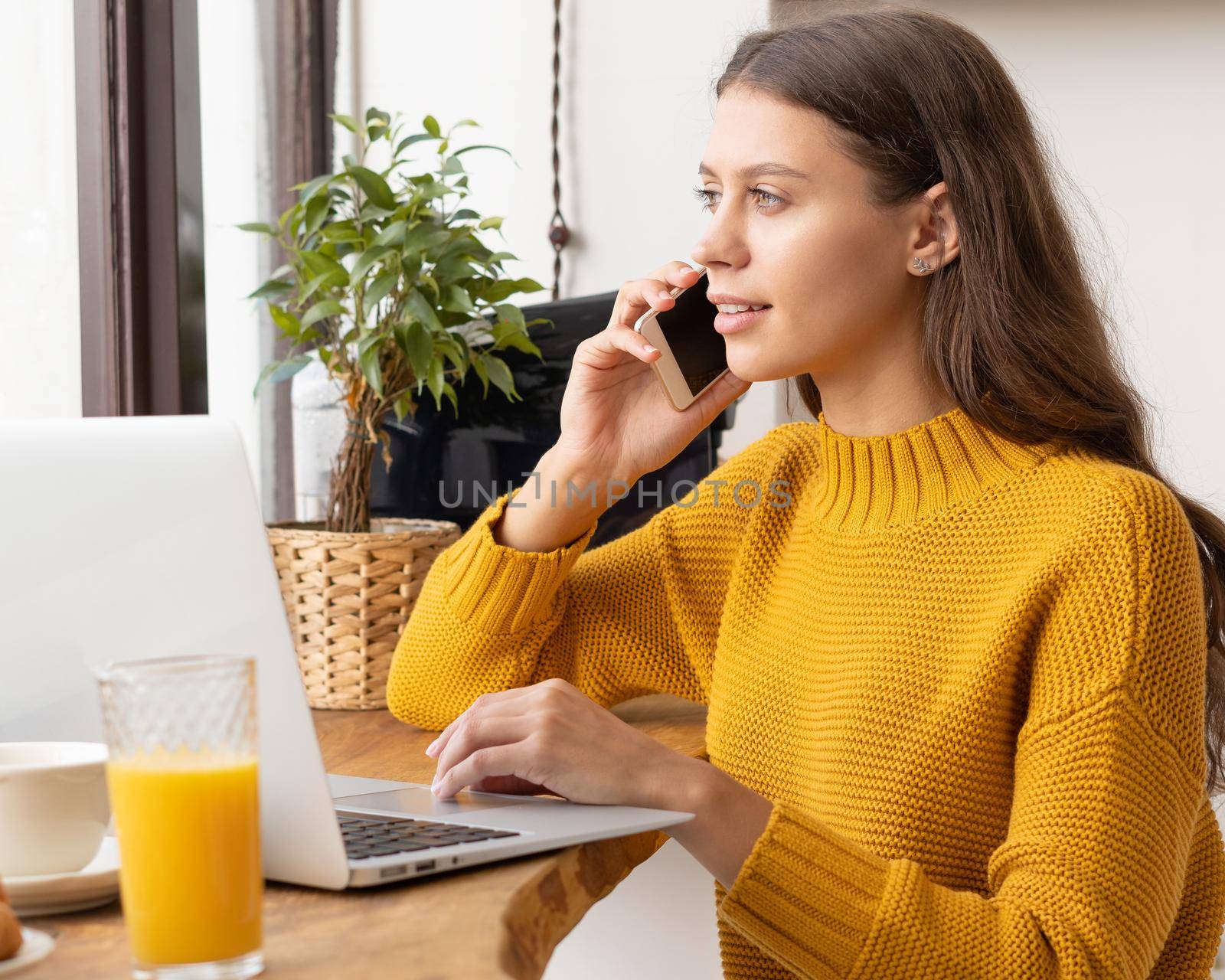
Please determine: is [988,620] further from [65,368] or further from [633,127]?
[633,127]

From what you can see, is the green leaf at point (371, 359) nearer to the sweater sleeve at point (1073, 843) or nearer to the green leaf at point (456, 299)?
the green leaf at point (456, 299)

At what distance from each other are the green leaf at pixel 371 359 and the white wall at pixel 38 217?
32 centimetres

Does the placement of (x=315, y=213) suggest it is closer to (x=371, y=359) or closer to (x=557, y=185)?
(x=371, y=359)

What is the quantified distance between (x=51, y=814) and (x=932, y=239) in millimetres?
786

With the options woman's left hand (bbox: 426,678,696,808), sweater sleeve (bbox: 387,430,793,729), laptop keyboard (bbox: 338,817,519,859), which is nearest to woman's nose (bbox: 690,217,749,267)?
sweater sleeve (bbox: 387,430,793,729)

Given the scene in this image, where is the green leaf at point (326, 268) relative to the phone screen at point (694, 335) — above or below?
above

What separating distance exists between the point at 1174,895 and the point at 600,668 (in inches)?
23.3

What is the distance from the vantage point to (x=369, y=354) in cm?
136

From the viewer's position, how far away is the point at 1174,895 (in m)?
0.84

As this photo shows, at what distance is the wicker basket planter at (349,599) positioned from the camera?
1336 millimetres

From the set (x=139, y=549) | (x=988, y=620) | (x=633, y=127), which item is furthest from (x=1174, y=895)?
(x=633, y=127)

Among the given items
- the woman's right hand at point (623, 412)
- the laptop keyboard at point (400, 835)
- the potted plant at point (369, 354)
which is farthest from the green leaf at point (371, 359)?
the laptop keyboard at point (400, 835)

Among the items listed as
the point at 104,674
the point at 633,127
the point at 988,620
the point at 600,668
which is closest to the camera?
the point at 104,674

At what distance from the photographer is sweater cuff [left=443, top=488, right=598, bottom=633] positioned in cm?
120
